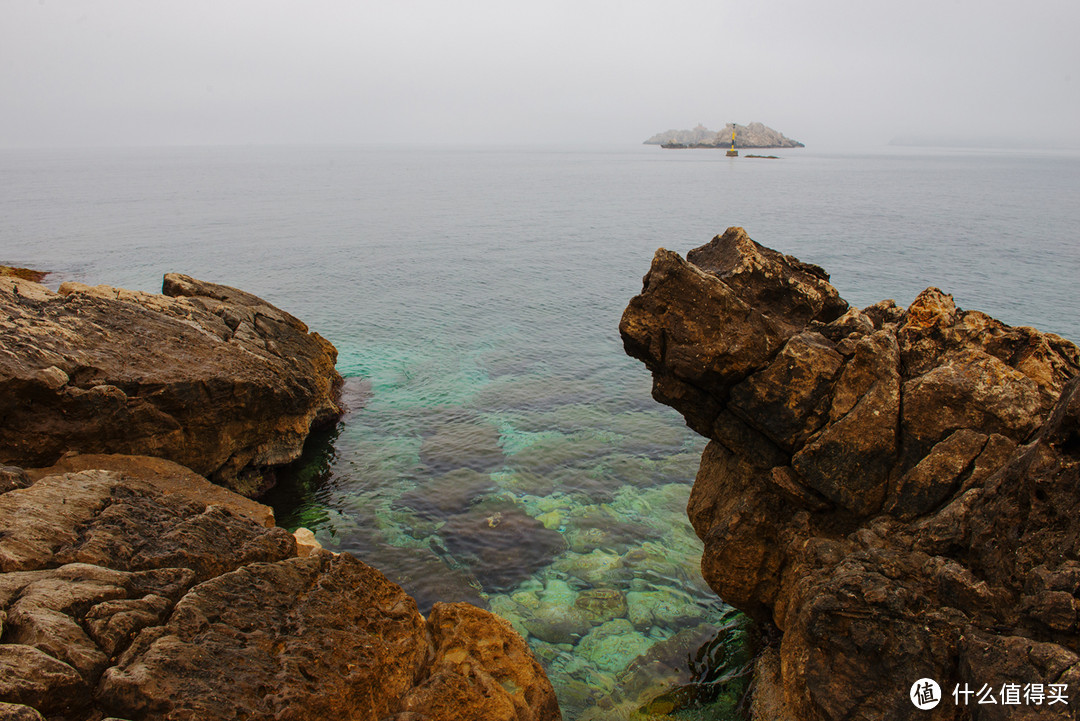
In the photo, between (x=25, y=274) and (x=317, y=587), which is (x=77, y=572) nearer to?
(x=317, y=587)

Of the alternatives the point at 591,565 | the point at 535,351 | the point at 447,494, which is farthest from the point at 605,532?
the point at 535,351

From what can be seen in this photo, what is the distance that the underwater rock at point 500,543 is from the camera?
727 inches

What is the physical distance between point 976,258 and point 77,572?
72.4 meters

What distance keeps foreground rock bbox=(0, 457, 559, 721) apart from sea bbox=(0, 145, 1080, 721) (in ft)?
15.0

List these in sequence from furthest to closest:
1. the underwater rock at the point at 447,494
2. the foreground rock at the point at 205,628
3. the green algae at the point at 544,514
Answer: the underwater rock at the point at 447,494
the green algae at the point at 544,514
the foreground rock at the point at 205,628

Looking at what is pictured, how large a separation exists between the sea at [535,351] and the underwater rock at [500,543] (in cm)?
7

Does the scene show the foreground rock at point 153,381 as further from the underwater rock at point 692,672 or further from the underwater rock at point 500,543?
the underwater rock at point 692,672

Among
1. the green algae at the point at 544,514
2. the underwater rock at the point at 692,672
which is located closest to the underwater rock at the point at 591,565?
the green algae at the point at 544,514

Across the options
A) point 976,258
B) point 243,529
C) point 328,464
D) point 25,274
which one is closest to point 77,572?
point 243,529

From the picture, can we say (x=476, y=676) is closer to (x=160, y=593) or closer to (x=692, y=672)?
(x=160, y=593)

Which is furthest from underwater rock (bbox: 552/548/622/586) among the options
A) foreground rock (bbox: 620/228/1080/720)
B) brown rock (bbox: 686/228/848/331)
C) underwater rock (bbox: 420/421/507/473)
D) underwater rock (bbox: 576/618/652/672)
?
brown rock (bbox: 686/228/848/331)

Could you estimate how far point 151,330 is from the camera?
1925 cm

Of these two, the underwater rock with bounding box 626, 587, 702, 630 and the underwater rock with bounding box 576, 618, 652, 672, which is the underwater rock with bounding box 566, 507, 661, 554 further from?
Result: the underwater rock with bounding box 576, 618, 652, 672

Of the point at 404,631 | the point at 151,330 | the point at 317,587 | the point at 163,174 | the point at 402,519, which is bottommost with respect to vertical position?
the point at 402,519
